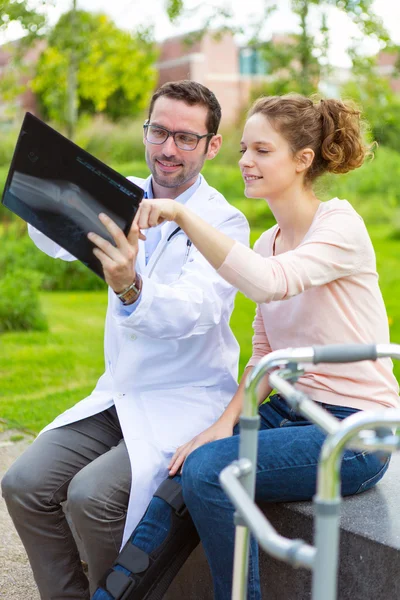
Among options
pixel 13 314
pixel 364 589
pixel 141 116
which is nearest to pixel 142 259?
pixel 364 589

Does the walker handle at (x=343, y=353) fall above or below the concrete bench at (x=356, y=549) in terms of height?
above

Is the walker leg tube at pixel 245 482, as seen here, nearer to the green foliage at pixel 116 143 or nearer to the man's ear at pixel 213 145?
the man's ear at pixel 213 145

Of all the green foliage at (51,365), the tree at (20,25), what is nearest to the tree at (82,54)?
the tree at (20,25)

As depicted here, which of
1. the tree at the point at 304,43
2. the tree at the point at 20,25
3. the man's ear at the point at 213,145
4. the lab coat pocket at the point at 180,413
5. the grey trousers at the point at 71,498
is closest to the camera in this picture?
the grey trousers at the point at 71,498

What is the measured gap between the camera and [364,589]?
2318 millimetres

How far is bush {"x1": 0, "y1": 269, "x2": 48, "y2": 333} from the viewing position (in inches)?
275

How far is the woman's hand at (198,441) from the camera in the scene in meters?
2.54

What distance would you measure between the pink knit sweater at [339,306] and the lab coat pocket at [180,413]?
356 mm

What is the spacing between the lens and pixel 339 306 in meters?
2.52

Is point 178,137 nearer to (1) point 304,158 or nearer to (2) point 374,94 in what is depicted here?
(1) point 304,158

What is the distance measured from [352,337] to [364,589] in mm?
701

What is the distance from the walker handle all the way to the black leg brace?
0.93 m

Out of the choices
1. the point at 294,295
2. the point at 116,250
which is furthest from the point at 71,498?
the point at 294,295

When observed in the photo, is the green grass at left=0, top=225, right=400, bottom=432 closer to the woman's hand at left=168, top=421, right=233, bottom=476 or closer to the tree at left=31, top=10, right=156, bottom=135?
the woman's hand at left=168, top=421, right=233, bottom=476
